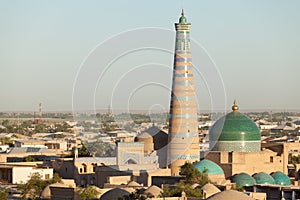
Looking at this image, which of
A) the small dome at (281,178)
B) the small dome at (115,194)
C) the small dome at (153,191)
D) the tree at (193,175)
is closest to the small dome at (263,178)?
the small dome at (281,178)

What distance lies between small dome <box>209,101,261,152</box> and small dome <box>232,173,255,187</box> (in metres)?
2.54

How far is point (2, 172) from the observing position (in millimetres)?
33938

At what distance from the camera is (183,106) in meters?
32.3

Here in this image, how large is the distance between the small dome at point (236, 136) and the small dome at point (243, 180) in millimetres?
2540

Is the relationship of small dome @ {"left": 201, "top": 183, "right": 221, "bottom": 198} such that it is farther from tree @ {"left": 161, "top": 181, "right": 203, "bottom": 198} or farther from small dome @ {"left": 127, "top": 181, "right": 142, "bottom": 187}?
small dome @ {"left": 127, "top": 181, "right": 142, "bottom": 187}

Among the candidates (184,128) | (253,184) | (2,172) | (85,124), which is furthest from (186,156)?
(85,124)

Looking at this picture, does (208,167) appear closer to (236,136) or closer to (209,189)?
(236,136)

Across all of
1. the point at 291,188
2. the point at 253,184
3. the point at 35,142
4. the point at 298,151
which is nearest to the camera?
the point at 291,188

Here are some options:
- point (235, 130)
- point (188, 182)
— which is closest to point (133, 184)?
point (188, 182)

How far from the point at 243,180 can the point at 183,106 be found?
12.6ft

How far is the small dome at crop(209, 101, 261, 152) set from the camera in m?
32.4

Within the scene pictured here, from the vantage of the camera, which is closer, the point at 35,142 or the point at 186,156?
the point at 186,156

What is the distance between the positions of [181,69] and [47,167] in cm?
520

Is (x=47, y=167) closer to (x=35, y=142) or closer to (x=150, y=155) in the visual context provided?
(x=150, y=155)
